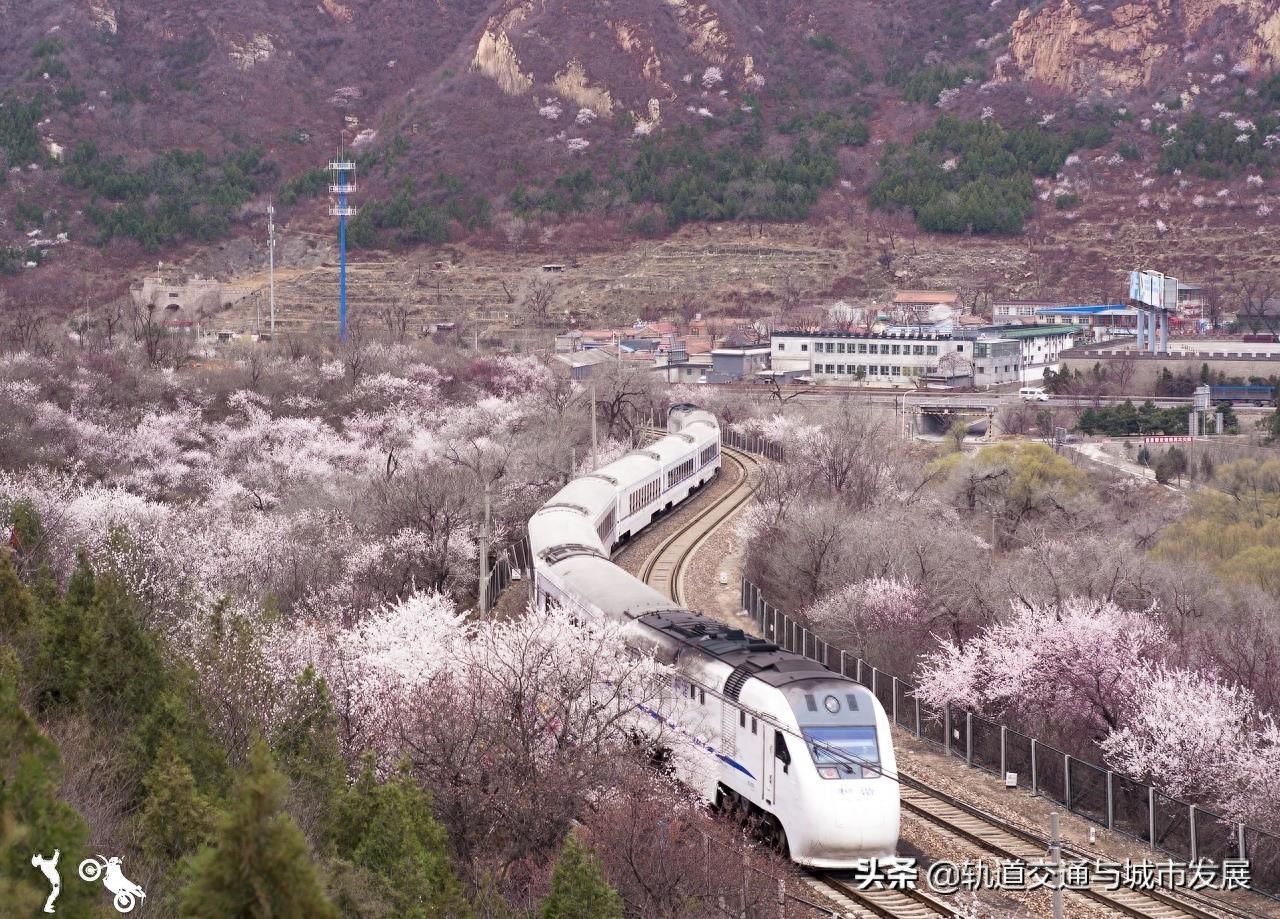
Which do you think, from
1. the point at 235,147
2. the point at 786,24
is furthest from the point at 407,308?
the point at 786,24

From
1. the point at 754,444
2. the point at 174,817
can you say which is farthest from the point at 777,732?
the point at 754,444

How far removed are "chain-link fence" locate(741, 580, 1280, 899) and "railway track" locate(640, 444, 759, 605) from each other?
8144 millimetres

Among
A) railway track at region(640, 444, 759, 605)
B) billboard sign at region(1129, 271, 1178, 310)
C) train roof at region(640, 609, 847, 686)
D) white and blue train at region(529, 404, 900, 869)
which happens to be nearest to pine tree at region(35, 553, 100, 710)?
white and blue train at region(529, 404, 900, 869)

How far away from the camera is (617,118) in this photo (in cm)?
13838

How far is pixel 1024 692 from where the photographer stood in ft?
86.2

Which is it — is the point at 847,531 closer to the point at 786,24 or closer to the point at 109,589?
the point at 109,589

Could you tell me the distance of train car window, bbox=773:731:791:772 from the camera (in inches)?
725

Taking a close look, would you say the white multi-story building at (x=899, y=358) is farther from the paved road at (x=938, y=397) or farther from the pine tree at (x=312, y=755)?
the pine tree at (x=312, y=755)

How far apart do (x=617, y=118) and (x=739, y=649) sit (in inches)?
4795

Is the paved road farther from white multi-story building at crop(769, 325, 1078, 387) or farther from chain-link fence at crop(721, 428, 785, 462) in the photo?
chain-link fence at crop(721, 428, 785, 462)

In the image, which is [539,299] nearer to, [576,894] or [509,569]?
[509,569]

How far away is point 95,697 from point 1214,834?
46.5 feet

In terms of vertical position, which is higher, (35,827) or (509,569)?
(35,827)

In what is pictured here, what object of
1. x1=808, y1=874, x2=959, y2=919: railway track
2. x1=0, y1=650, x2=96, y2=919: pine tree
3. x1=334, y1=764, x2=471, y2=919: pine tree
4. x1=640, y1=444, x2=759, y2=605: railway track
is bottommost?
x1=640, y1=444, x2=759, y2=605: railway track
